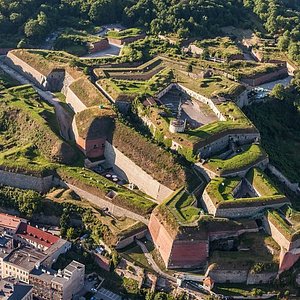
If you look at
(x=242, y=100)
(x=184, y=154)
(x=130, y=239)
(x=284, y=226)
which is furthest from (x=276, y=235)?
(x=242, y=100)

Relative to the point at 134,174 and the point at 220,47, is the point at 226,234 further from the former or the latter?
the point at 220,47

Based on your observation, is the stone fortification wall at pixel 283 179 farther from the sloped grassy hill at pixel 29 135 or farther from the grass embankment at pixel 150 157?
the sloped grassy hill at pixel 29 135

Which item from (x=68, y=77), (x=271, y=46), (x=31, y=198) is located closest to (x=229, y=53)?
(x=271, y=46)

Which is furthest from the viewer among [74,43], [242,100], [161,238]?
[74,43]

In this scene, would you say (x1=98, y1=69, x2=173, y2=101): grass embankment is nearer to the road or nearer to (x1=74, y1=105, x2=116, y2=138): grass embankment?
(x1=74, y1=105, x2=116, y2=138): grass embankment

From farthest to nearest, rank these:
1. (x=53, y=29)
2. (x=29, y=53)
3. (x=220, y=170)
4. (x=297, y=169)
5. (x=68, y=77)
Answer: (x=53, y=29) < (x=29, y=53) < (x=68, y=77) < (x=297, y=169) < (x=220, y=170)

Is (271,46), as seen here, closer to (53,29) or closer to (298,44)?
(298,44)
